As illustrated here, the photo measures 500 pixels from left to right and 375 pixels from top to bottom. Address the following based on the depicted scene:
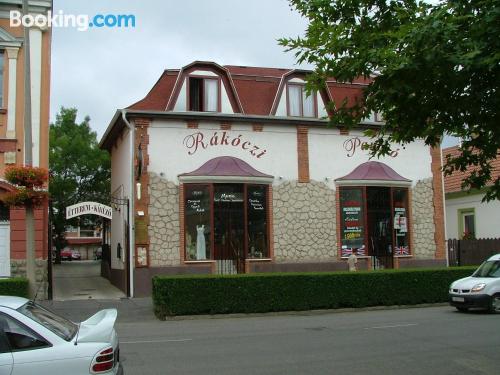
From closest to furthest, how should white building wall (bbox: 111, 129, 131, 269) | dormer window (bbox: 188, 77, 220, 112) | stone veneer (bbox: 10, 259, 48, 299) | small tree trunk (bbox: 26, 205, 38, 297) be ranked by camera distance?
1. small tree trunk (bbox: 26, 205, 38, 297)
2. stone veneer (bbox: 10, 259, 48, 299)
3. dormer window (bbox: 188, 77, 220, 112)
4. white building wall (bbox: 111, 129, 131, 269)

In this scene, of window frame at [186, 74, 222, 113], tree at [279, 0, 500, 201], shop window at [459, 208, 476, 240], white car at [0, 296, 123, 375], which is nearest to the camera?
white car at [0, 296, 123, 375]

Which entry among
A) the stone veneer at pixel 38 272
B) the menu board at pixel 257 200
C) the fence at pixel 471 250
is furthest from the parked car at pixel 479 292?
the stone veneer at pixel 38 272

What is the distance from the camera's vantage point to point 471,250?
82.5ft

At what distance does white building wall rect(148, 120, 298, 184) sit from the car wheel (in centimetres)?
865

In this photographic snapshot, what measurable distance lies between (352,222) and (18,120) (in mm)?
12379

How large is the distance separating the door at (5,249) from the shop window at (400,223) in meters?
13.9

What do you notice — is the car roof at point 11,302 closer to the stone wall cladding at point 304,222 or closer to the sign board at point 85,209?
the sign board at point 85,209

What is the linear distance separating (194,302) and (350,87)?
12186 millimetres

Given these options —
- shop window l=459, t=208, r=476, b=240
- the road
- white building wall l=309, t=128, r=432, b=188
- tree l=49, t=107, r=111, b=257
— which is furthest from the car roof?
tree l=49, t=107, r=111, b=257

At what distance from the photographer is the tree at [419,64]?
6375 mm

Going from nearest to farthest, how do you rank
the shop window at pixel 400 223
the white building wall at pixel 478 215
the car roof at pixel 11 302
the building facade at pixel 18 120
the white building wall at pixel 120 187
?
the car roof at pixel 11 302 < the building facade at pixel 18 120 < the white building wall at pixel 120 187 < the shop window at pixel 400 223 < the white building wall at pixel 478 215

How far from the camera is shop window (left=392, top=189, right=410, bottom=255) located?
74.3 ft

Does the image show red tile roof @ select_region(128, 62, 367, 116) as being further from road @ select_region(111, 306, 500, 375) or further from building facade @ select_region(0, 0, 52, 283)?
road @ select_region(111, 306, 500, 375)

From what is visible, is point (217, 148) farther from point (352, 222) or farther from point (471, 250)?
point (471, 250)
